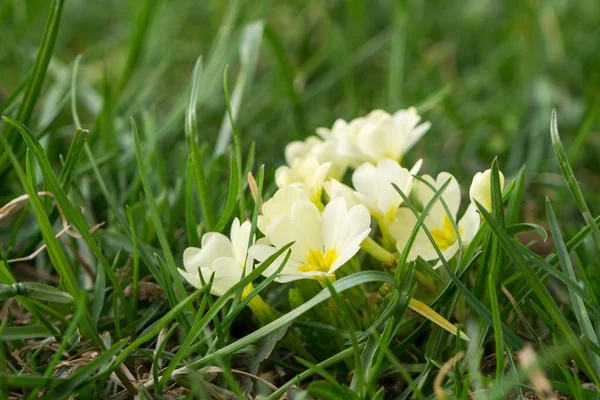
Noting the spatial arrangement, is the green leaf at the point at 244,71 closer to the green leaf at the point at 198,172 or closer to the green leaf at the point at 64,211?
the green leaf at the point at 198,172

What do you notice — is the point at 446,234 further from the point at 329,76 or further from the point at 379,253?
the point at 329,76

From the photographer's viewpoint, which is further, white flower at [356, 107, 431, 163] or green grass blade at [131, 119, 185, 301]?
white flower at [356, 107, 431, 163]

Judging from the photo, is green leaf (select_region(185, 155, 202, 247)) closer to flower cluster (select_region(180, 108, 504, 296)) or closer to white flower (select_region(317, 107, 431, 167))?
flower cluster (select_region(180, 108, 504, 296))

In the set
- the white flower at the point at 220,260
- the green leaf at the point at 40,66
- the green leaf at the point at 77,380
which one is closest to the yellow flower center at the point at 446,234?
the white flower at the point at 220,260

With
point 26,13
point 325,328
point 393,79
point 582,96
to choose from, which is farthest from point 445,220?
point 26,13

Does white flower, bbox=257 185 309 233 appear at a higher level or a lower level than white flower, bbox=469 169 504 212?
higher

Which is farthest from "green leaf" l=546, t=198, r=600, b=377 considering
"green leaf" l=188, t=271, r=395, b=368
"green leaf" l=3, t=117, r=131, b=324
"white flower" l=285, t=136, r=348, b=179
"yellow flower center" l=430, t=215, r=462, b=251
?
"green leaf" l=3, t=117, r=131, b=324

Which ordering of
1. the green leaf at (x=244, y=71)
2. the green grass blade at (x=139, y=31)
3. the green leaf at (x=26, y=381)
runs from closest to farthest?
the green leaf at (x=26, y=381)
the green leaf at (x=244, y=71)
the green grass blade at (x=139, y=31)
